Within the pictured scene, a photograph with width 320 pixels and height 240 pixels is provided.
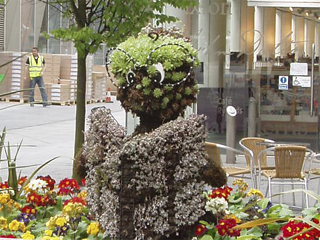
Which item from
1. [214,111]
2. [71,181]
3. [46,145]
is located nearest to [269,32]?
[214,111]

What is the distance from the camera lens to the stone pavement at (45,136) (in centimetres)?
1223

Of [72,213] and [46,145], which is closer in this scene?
[72,213]

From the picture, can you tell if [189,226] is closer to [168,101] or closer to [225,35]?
[168,101]

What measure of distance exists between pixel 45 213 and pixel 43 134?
39.0 ft

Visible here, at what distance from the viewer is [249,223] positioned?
484 cm

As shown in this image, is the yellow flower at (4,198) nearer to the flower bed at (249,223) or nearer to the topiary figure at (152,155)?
the topiary figure at (152,155)

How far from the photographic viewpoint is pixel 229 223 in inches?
195

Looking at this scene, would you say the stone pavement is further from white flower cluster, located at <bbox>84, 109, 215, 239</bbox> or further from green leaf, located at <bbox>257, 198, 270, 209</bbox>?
white flower cluster, located at <bbox>84, 109, 215, 239</bbox>

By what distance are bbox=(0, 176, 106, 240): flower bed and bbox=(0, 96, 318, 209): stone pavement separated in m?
2.29

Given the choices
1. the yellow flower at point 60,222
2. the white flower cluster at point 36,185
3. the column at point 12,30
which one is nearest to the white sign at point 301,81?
the white flower cluster at point 36,185

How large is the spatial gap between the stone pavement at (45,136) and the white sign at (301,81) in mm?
1518

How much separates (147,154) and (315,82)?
8857mm

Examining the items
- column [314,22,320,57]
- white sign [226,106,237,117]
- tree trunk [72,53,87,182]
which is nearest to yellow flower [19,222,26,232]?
tree trunk [72,53,87,182]

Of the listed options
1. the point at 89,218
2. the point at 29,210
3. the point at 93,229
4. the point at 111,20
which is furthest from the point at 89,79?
the point at 93,229
